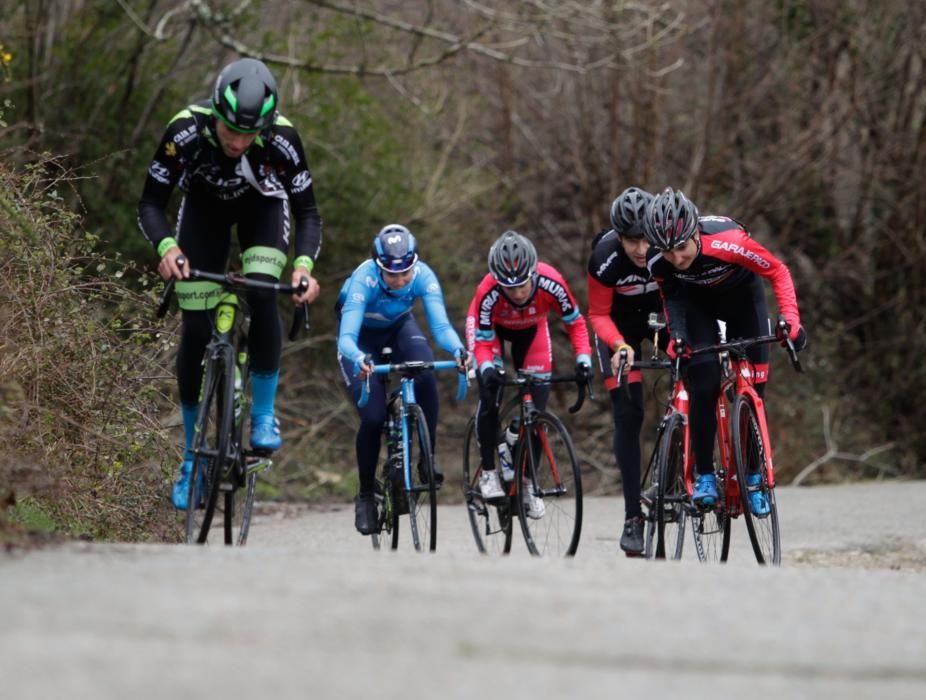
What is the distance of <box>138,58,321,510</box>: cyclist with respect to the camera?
7656 mm

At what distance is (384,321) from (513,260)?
1.01 m

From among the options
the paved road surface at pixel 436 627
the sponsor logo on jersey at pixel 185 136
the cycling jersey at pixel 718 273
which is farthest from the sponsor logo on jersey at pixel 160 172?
the cycling jersey at pixel 718 273

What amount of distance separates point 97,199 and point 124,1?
6.98 ft

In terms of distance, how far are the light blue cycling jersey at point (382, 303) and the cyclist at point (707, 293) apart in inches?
55.6

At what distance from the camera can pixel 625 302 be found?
10062mm

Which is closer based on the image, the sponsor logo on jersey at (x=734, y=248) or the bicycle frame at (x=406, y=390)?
the sponsor logo on jersey at (x=734, y=248)

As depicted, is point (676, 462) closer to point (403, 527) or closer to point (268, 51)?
point (403, 527)

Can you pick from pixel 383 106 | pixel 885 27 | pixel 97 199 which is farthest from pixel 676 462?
pixel 885 27

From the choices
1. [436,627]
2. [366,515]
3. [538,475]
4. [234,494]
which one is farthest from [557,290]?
[436,627]

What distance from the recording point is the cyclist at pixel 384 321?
9773mm

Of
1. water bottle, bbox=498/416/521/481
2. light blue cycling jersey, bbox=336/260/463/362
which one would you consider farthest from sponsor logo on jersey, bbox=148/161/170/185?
water bottle, bbox=498/416/521/481

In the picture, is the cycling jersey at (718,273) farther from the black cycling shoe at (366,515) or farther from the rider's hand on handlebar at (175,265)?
the rider's hand on handlebar at (175,265)

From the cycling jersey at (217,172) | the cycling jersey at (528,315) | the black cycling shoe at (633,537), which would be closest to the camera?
the cycling jersey at (217,172)

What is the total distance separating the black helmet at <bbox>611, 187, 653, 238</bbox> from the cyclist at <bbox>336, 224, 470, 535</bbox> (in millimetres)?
1223
